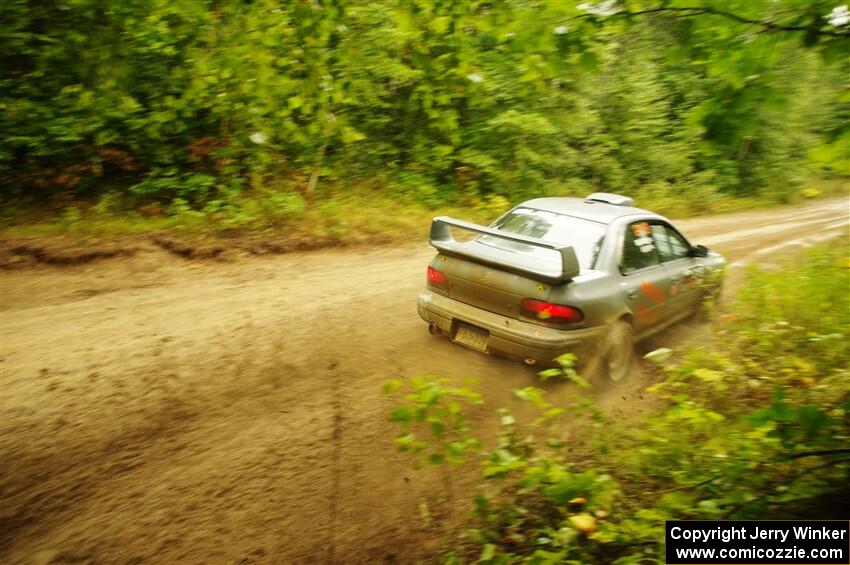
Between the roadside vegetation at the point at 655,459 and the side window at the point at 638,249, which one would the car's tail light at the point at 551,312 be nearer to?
the roadside vegetation at the point at 655,459

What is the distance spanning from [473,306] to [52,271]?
5978 mm

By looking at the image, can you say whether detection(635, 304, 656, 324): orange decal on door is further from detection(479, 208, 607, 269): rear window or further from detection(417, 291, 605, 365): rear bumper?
detection(479, 208, 607, 269): rear window

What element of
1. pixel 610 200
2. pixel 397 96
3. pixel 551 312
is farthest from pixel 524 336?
pixel 397 96

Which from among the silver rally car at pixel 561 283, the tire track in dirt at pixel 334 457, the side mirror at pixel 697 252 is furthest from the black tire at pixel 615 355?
the tire track in dirt at pixel 334 457

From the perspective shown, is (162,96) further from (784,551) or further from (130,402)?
(784,551)

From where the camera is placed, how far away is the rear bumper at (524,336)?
4.97 m

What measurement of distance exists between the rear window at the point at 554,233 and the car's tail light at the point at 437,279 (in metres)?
0.61

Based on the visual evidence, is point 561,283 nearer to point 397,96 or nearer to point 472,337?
point 472,337

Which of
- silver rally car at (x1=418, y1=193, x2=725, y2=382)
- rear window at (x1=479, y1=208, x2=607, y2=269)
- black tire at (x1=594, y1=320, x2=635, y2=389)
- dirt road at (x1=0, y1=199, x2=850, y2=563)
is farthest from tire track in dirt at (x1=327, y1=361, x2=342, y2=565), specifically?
black tire at (x1=594, y1=320, x2=635, y2=389)

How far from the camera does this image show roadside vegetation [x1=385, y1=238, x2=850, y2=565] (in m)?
3.02

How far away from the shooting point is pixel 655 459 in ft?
12.6

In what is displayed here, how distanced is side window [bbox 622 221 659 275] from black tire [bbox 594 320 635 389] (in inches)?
22.5

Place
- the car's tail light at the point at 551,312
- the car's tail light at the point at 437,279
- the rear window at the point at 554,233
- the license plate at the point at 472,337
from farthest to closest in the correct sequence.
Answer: the car's tail light at the point at 437,279
the rear window at the point at 554,233
the license plate at the point at 472,337
the car's tail light at the point at 551,312

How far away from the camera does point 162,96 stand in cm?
1042
